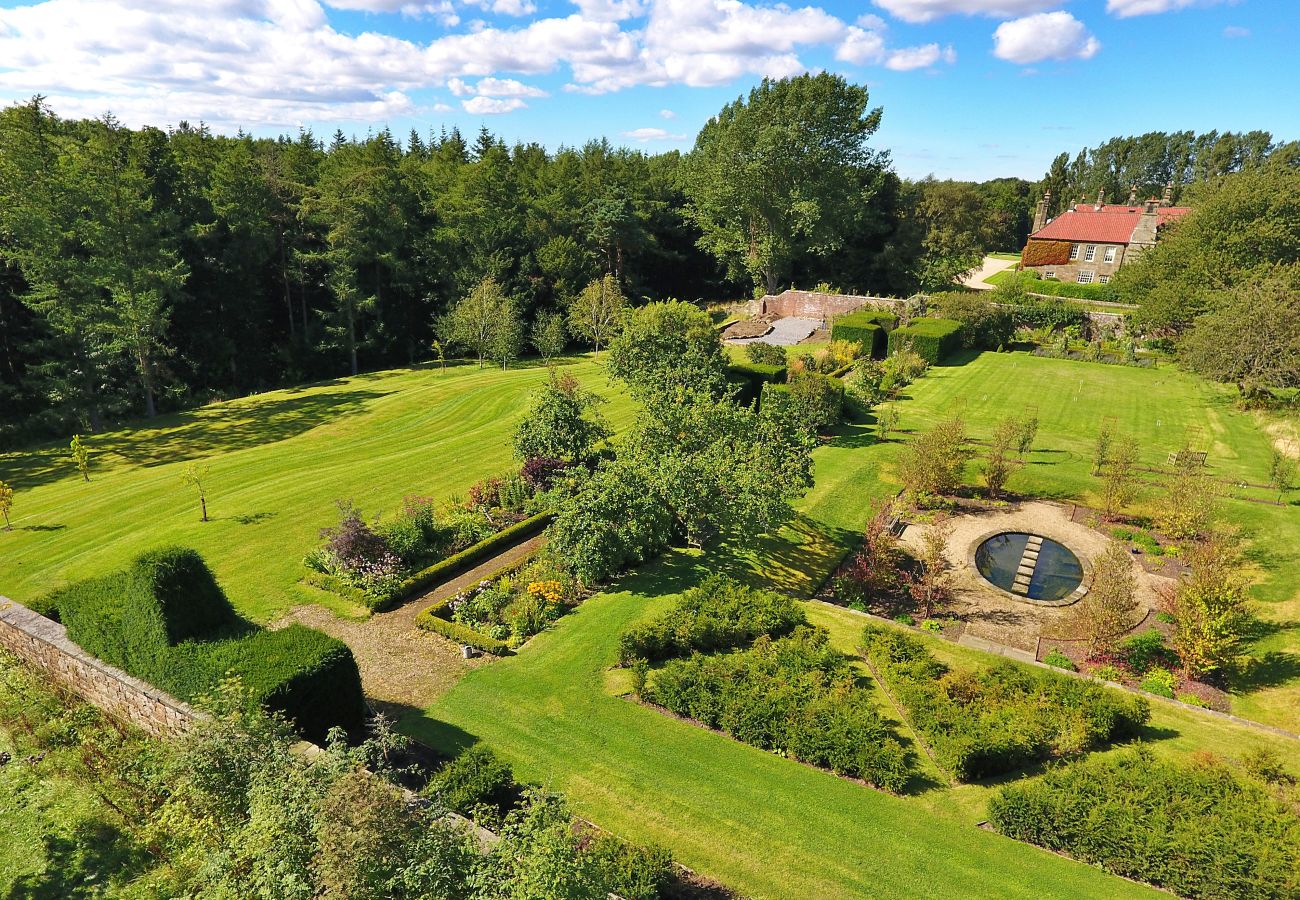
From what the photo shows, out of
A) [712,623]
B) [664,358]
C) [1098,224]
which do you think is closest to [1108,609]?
[712,623]

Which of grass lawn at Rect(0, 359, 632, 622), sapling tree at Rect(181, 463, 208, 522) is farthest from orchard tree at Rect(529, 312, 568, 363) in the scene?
sapling tree at Rect(181, 463, 208, 522)

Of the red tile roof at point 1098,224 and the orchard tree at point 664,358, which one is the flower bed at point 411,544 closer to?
the orchard tree at point 664,358

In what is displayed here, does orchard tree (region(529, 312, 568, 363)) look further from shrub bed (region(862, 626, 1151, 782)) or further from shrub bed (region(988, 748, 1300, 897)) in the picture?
shrub bed (region(988, 748, 1300, 897))

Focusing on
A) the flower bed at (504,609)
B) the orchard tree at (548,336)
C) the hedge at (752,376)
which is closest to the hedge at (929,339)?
the hedge at (752,376)

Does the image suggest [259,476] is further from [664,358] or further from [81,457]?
[664,358]

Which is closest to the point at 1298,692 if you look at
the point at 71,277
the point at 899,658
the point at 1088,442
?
the point at 899,658

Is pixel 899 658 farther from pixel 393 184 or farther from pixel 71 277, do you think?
pixel 393 184
